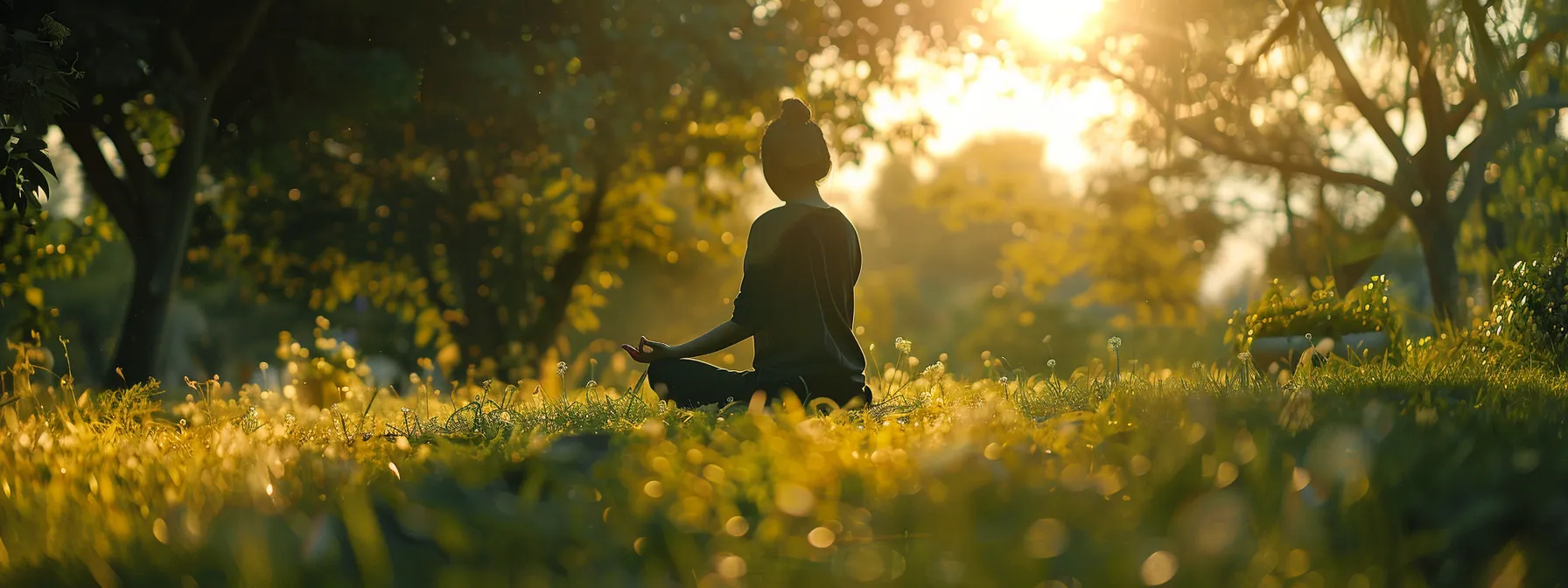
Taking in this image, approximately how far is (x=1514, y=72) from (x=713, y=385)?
961cm

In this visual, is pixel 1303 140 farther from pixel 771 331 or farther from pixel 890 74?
pixel 771 331

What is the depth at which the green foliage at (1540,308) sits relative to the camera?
7680mm

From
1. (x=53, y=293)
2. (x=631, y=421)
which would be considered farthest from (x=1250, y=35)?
(x=53, y=293)

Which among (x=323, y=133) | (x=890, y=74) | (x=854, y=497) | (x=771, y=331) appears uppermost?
(x=890, y=74)

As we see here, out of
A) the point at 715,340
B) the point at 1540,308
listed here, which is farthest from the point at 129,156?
the point at 1540,308

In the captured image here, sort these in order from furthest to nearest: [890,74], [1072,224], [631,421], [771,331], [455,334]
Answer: [1072,224] → [455,334] → [890,74] → [771,331] → [631,421]

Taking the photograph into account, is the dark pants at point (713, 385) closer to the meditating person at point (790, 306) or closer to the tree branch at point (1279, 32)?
the meditating person at point (790, 306)

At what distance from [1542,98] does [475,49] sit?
1087cm

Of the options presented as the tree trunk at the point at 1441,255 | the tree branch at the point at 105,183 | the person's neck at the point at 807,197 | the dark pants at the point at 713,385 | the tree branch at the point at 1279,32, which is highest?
the tree branch at the point at 1279,32

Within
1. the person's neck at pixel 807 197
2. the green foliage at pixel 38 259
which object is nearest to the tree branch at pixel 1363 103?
the person's neck at pixel 807 197

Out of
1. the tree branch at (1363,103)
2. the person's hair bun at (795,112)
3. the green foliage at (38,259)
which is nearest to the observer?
the person's hair bun at (795,112)

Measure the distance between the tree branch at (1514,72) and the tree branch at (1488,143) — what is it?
0.33 meters

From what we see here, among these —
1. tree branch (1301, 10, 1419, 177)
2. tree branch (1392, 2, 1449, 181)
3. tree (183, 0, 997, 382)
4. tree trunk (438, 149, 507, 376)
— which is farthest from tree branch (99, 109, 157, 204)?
tree branch (1301, 10, 1419, 177)

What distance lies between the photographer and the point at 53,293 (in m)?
35.0
